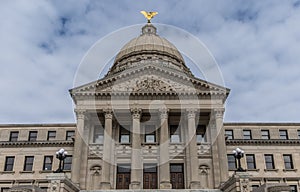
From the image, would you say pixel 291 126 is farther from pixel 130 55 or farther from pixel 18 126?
pixel 18 126

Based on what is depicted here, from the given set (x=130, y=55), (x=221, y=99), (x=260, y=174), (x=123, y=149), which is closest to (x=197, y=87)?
(x=221, y=99)

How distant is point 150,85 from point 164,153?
8.51 meters

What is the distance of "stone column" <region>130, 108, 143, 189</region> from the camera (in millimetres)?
39344

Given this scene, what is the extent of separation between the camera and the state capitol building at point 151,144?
41.6 metres

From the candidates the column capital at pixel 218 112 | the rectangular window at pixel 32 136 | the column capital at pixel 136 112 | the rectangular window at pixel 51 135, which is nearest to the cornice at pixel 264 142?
the column capital at pixel 218 112

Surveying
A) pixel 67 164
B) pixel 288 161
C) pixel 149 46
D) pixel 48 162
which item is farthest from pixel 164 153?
pixel 149 46

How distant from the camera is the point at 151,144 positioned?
145 feet

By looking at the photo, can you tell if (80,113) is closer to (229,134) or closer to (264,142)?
(229,134)

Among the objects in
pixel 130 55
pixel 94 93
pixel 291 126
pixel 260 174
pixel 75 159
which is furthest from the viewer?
pixel 130 55

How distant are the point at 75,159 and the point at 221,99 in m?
18.4

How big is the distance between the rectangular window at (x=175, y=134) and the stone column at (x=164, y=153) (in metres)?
3.63

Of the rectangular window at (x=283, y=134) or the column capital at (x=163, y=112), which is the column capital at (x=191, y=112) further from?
the rectangular window at (x=283, y=134)

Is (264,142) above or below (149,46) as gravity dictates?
below

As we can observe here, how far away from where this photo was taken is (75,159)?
134 feet
